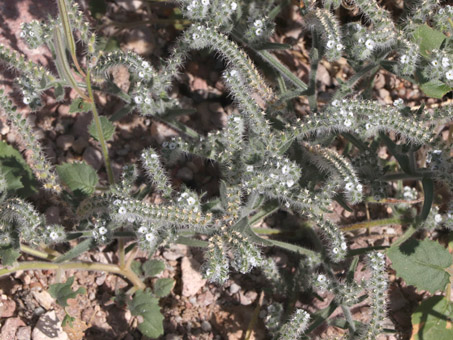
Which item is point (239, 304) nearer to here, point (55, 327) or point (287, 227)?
point (287, 227)

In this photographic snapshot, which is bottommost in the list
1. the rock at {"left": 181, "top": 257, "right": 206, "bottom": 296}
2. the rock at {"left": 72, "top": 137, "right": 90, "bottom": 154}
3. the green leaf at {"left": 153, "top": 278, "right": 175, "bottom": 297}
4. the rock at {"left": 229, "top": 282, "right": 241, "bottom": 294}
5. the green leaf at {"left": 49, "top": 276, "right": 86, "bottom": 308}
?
the rock at {"left": 229, "top": 282, "right": 241, "bottom": 294}

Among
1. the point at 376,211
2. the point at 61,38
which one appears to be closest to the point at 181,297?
the point at 376,211

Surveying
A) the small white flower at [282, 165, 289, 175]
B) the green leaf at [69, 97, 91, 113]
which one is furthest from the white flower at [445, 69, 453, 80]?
the green leaf at [69, 97, 91, 113]

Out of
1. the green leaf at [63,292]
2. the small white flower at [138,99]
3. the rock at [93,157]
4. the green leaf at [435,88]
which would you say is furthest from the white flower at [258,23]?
the green leaf at [63,292]

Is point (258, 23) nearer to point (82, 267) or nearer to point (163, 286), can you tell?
point (163, 286)

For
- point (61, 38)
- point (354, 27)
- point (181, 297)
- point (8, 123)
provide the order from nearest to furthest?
point (61, 38) < point (354, 27) < point (181, 297) < point (8, 123)

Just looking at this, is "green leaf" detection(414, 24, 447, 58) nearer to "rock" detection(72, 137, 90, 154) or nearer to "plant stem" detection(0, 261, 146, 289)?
"plant stem" detection(0, 261, 146, 289)

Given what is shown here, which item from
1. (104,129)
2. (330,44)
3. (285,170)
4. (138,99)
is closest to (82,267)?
(104,129)
